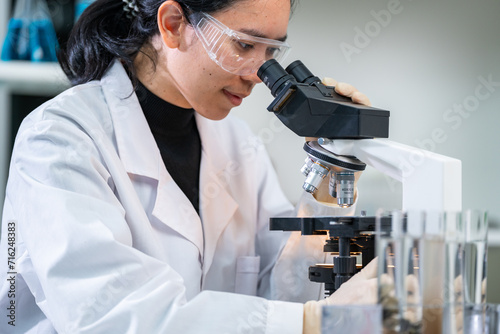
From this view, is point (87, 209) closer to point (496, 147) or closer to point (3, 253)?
point (3, 253)

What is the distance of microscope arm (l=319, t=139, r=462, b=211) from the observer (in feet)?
3.21

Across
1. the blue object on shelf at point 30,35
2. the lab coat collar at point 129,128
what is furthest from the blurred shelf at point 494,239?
the blue object on shelf at point 30,35

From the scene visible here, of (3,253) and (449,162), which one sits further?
(3,253)

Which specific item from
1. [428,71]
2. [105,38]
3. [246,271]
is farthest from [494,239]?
[105,38]

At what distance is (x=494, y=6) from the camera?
9.00ft

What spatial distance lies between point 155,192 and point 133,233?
0.17 meters

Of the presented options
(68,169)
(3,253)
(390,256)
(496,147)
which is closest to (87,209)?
(68,169)

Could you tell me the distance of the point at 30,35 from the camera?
2.40 metres

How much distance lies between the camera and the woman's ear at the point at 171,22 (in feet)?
5.00

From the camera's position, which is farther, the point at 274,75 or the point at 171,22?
the point at 171,22

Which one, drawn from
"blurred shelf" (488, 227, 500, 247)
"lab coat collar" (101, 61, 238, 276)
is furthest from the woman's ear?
"blurred shelf" (488, 227, 500, 247)

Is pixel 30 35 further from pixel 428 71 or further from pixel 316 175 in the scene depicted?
pixel 428 71

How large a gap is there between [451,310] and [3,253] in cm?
116

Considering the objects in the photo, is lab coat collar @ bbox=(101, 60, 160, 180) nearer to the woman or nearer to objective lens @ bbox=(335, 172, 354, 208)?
the woman
